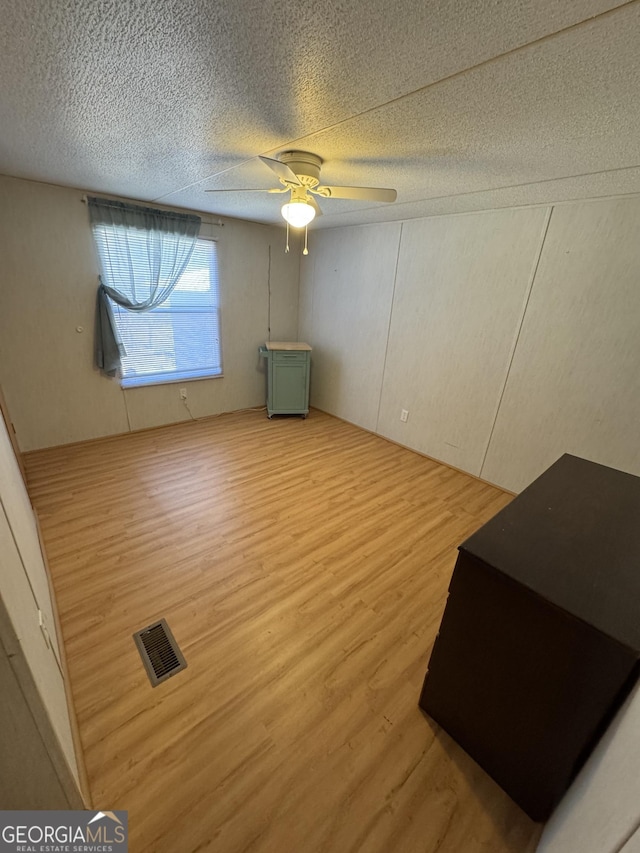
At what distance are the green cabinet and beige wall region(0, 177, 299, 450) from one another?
1.97 feet

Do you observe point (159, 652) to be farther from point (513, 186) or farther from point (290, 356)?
point (513, 186)

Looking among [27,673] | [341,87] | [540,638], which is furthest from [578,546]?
[341,87]

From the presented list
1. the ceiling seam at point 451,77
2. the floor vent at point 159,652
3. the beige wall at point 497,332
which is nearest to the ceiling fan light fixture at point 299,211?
the ceiling seam at point 451,77

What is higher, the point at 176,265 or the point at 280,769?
the point at 176,265

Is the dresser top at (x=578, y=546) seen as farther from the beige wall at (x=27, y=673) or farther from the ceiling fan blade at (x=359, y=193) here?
the ceiling fan blade at (x=359, y=193)

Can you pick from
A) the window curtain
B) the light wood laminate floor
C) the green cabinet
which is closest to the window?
the window curtain

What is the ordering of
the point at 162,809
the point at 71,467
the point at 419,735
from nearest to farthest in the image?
the point at 162,809 < the point at 419,735 < the point at 71,467

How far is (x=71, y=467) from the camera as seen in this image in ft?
9.54

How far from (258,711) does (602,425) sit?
276 cm

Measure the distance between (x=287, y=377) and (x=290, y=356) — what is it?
262mm

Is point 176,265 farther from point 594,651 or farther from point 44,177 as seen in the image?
point 594,651

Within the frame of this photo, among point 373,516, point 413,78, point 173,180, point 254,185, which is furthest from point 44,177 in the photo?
point 373,516

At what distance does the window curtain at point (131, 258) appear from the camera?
2.98m

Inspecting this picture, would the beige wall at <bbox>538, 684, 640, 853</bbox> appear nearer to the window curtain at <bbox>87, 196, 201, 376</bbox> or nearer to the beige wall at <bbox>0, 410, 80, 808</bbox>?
the beige wall at <bbox>0, 410, 80, 808</bbox>
